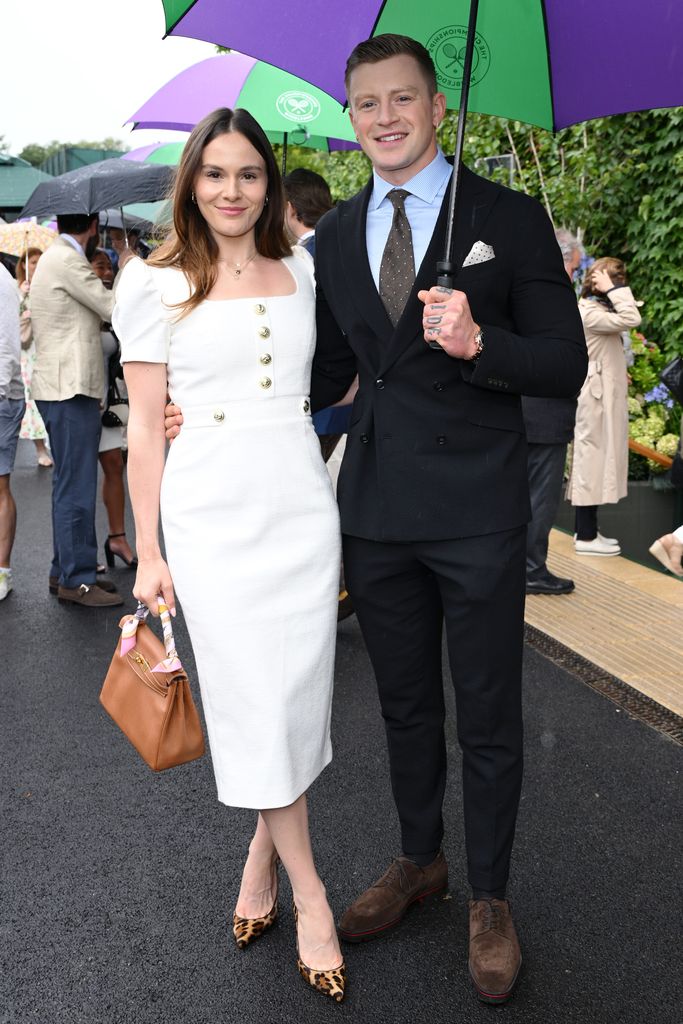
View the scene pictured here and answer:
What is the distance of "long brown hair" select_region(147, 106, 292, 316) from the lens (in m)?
2.88

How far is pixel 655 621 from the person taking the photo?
6.36m

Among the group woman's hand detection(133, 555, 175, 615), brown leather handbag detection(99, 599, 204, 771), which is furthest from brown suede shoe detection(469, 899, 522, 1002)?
woman's hand detection(133, 555, 175, 615)

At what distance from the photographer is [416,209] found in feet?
9.73

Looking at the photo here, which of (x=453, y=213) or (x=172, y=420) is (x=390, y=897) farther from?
(x=453, y=213)

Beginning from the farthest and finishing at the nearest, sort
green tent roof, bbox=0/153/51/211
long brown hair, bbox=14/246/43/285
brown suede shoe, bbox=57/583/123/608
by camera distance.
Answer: green tent roof, bbox=0/153/51/211
long brown hair, bbox=14/246/43/285
brown suede shoe, bbox=57/583/123/608

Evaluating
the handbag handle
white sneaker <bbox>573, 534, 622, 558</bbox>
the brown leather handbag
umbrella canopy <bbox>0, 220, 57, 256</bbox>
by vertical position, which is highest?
umbrella canopy <bbox>0, 220, 57, 256</bbox>

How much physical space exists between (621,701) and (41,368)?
13.2 feet

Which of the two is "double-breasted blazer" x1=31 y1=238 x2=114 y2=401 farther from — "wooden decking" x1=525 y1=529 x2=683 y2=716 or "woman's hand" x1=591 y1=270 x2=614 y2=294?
"woman's hand" x1=591 y1=270 x2=614 y2=294

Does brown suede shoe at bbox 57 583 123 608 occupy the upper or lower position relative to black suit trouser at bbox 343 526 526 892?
lower

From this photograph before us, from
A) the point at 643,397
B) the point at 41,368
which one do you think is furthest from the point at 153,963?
the point at 643,397

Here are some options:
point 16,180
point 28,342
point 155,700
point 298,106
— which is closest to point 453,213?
point 155,700

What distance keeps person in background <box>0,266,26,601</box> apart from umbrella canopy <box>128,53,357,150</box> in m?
1.97

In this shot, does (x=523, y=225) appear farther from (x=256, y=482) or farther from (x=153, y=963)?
(x=153, y=963)

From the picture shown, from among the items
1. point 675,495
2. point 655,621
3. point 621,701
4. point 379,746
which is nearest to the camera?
point 379,746
